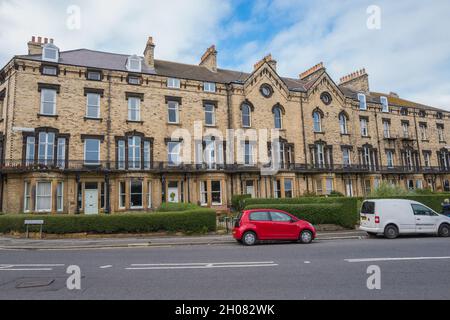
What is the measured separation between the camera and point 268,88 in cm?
3070

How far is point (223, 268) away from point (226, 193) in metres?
18.5

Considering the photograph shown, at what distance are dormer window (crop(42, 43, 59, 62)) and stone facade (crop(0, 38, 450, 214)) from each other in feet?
2.46

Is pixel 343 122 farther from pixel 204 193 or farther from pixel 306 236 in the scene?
pixel 306 236

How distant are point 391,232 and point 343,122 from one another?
21.3m

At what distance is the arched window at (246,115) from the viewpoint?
29452mm

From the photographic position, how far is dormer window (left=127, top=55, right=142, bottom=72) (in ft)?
87.3

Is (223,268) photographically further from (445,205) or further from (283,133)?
(283,133)

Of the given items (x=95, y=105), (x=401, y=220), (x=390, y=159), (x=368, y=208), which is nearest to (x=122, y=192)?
(x=95, y=105)

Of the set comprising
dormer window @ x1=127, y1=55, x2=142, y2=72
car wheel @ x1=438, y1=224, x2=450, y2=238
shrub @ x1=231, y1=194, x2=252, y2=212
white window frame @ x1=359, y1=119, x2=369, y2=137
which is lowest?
car wheel @ x1=438, y1=224, x2=450, y2=238

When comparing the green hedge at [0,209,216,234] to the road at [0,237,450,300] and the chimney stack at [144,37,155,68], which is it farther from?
the chimney stack at [144,37,155,68]

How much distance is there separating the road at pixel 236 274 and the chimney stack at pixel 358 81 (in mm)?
31510

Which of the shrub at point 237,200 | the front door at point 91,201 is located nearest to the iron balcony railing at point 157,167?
the front door at point 91,201

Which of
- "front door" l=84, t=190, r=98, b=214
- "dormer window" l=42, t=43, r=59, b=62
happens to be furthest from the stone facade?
"dormer window" l=42, t=43, r=59, b=62

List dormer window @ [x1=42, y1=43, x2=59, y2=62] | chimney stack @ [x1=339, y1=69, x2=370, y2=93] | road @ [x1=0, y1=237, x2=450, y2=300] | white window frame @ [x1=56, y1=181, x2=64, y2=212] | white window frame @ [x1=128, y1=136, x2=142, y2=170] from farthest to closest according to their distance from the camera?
chimney stack @ [x1=339, y1=69, x2=370, y2=93], white window frame @ [x1=128, y1=136, x2=142, y2=170], dormer window @ [x1=42, y1=43, x2=59, y2=62], white window frame @ [x1=56, y1=181, x2=64, y2=212], road @ [x1=0, y1=237, x2=450, y2=300]
